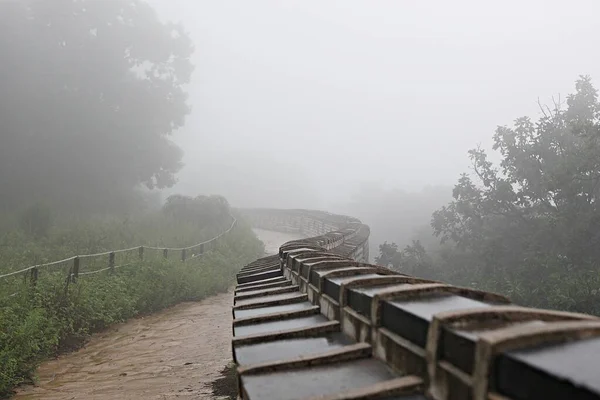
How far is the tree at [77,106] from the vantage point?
65.3ft


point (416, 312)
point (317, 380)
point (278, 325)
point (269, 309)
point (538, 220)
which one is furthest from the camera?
point (538, 220)

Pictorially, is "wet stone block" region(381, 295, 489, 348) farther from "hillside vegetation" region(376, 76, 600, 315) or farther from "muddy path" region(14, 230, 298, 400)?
"hillside vegetation" region(376, 76, 600, 315)

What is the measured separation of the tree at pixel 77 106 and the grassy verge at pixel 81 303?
10067 mm

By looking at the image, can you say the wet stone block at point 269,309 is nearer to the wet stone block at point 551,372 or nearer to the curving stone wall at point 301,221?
the wet stone block at point 551,372

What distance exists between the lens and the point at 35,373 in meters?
6.17

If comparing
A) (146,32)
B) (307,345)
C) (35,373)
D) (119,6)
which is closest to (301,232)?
(146,32)

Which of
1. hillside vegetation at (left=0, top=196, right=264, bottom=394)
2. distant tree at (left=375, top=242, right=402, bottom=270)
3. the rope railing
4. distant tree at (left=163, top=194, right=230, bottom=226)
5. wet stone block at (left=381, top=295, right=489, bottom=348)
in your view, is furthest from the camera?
distant tree at (left=163, top=194, right=230, bottom=226)

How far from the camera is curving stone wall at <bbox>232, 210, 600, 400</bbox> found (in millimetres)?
1169

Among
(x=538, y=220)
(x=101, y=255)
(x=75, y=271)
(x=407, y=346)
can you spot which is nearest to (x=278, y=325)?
(x=407, y=346)

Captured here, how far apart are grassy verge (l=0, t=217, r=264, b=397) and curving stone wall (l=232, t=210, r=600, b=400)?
443 centimetres

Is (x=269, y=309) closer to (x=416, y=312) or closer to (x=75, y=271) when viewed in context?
(x=416, y=312)

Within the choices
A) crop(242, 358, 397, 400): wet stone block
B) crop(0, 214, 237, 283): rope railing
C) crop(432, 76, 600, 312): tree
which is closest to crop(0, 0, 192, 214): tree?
crop(0, 214, 237, 283): rope railing

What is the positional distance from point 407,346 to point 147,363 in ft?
19.6

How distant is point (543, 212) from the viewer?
47.1 ft
